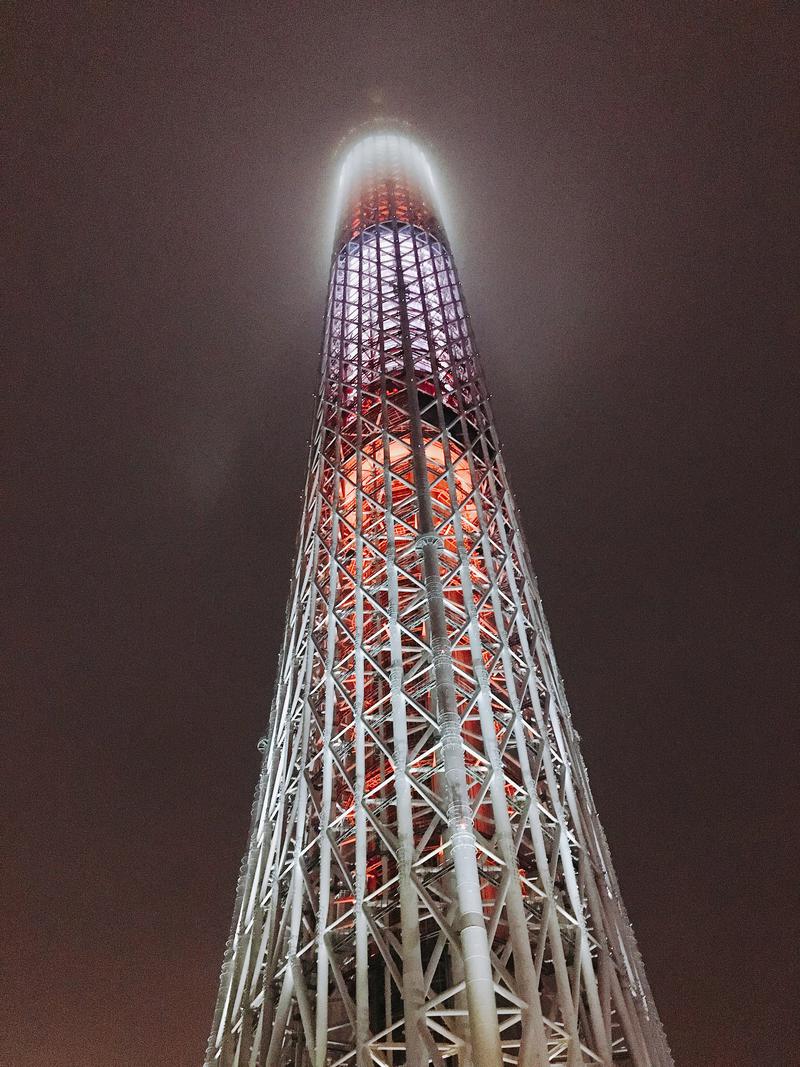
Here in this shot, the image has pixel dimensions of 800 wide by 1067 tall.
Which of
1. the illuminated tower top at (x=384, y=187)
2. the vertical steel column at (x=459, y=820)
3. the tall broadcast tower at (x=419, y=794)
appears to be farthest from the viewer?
the illuminated tower top at (x=384, y=187)

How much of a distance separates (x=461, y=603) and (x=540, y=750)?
5.03 meters

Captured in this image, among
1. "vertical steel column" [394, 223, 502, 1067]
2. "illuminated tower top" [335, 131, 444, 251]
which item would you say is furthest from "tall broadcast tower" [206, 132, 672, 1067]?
"illuminated tower top" [335, 131, 444, 251]

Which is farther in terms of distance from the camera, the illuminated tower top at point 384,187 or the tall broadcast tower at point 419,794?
the illuminated tower top at point 384,187

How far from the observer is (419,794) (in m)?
19.9

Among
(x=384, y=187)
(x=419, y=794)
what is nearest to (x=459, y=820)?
(x=419, y=794)

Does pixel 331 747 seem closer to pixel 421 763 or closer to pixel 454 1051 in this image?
pixel 421 763

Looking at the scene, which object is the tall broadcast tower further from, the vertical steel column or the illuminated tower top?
the illuminated tower top

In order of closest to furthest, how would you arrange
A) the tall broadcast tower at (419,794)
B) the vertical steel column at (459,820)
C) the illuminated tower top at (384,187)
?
the vertical steel column at (459,820), the tall broadcast tower at (419,794), the illuminated tower top at (384,187)

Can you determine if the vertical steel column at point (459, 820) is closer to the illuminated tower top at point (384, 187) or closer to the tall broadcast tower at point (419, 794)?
the tall broadcast tower at point (419, 794)

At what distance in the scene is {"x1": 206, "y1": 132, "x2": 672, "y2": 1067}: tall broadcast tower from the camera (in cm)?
1655

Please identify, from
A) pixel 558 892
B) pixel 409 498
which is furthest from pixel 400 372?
pixel 558 892

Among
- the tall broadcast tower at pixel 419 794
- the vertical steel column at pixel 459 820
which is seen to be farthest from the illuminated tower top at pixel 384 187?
the vertical steel column at pixel 459 820

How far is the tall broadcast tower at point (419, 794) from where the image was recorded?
16.5m

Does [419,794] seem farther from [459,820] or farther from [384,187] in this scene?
[384,187]
